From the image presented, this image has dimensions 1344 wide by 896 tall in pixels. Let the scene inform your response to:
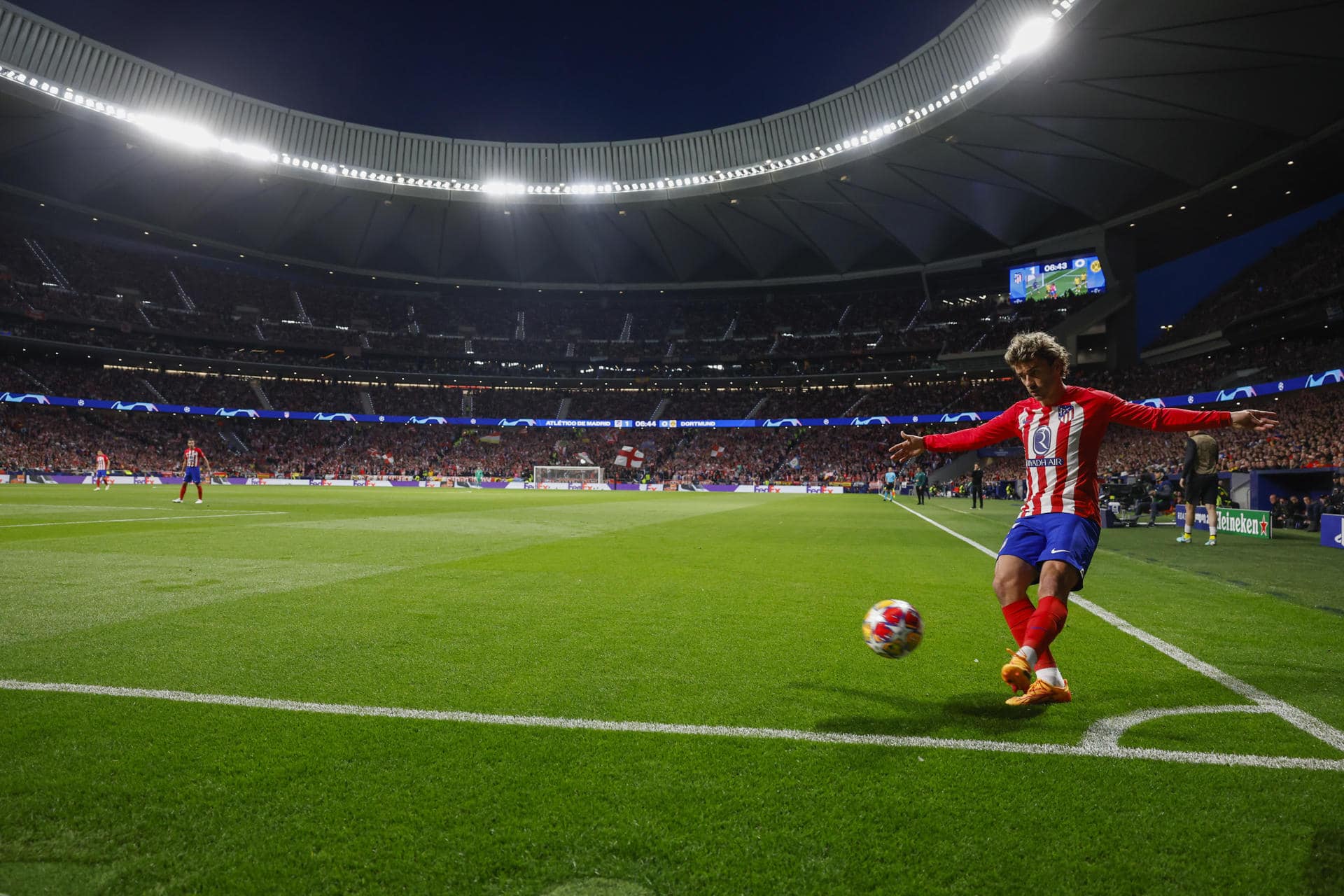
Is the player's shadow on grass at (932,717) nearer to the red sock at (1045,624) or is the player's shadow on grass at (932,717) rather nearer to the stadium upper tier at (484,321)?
the red sock at (1045,624)

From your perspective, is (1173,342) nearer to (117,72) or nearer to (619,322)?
(619,322)

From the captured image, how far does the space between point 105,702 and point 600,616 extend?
3.27 meters

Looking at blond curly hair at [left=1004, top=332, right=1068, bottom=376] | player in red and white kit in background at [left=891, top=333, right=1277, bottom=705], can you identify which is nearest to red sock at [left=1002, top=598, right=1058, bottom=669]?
player in red and white kit in background at [left=891, top=333, right=1277, bottom=705]

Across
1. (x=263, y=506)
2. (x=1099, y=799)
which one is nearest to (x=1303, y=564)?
(x=1099, y=799)

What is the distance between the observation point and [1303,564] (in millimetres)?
10023

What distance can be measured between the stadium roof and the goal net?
20.8 metres

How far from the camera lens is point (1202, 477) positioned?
1302 cm

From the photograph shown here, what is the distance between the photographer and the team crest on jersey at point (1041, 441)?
14.1 feet

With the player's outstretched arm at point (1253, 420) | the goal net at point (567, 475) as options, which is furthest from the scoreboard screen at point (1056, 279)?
the player's outstretched arm at point (1253, 420)

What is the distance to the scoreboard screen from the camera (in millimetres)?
47281

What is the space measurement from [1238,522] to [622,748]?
1871cm

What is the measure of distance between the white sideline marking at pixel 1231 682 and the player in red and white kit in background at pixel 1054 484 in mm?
984

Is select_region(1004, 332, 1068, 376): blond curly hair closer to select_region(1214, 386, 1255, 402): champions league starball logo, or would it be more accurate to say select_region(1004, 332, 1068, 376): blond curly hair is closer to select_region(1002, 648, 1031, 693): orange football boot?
select_region(1002, 648, 1031, 693): orange football boot

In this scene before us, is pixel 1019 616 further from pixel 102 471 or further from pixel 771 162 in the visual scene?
pixel 771 162
